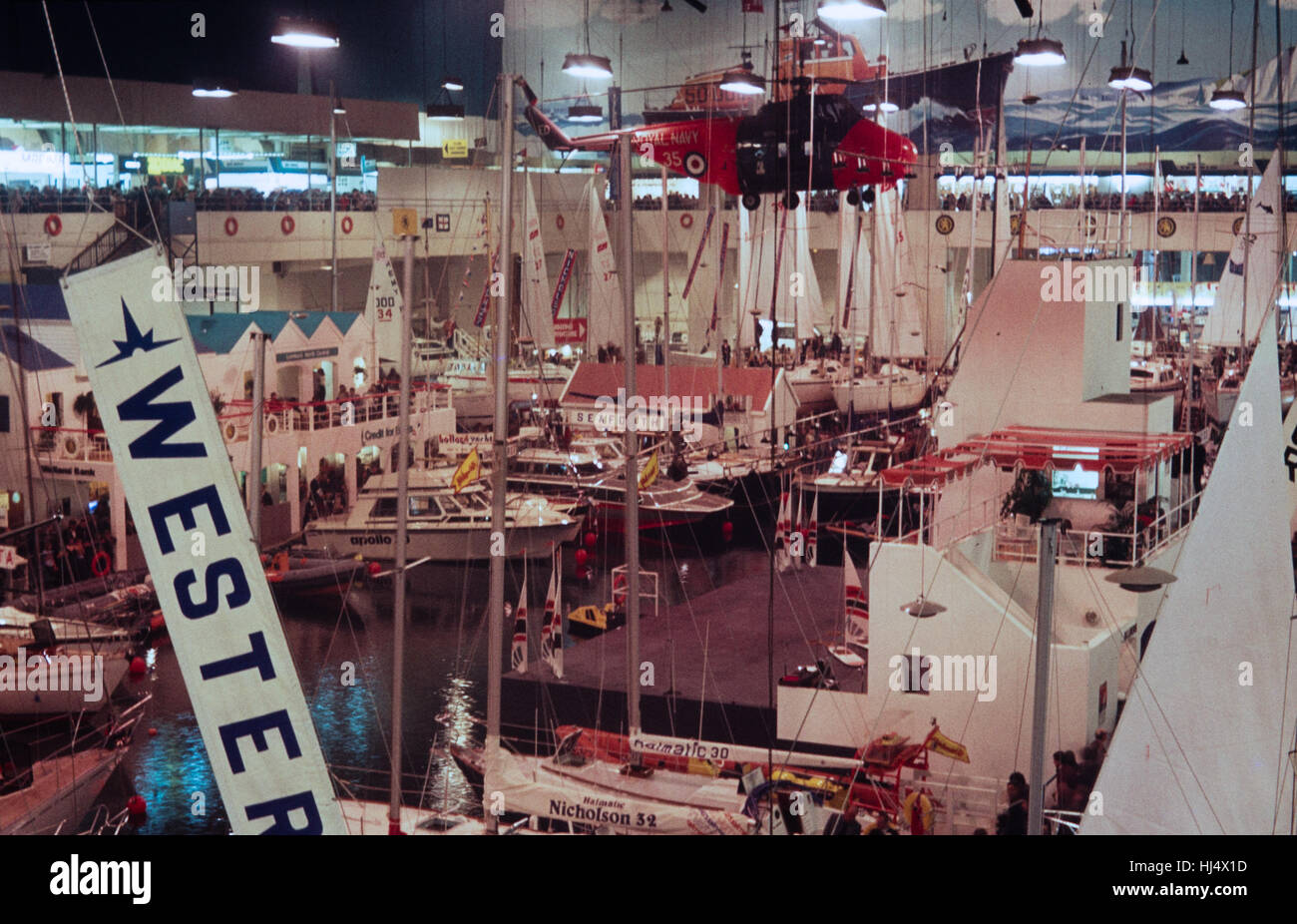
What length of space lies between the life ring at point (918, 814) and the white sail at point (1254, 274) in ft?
9.63

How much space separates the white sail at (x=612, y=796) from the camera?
7.35 metres

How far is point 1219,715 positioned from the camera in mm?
4984

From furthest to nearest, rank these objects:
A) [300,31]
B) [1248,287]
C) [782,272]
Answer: [782,272]
[1248,287]
[300,31]

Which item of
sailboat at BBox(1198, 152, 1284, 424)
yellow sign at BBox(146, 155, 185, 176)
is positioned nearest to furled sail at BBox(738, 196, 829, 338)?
sailboat at BBox(1198, 152, 1284, 424)

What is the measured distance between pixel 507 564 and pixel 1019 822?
8.30 m

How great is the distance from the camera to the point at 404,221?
65.8 ft

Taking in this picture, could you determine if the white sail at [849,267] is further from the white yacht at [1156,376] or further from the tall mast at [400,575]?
the tall mast at [400,575]

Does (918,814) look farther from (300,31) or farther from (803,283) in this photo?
(803,283)

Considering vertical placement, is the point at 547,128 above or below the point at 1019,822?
above

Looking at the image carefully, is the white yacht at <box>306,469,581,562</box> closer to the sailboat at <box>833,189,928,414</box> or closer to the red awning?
the sailboat at <box>833,189,928,414</box>

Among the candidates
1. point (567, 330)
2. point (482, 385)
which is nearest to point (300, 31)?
point (482, 385)

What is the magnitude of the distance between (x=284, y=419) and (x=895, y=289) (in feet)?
30.3

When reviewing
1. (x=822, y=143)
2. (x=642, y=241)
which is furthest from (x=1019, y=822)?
(x=642, y=241)
